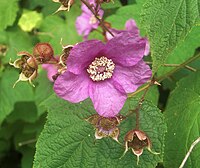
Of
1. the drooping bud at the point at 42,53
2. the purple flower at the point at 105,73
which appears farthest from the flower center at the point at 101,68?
the drooping bud at the point at 42,53

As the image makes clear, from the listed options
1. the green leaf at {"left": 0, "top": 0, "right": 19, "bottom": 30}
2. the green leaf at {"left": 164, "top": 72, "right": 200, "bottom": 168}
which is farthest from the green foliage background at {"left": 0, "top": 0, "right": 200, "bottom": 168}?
the green leaf at {"left": 0, "top": 0, "right": 19, "bottom": 30}

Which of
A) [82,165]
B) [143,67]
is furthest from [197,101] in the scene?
[82,165]

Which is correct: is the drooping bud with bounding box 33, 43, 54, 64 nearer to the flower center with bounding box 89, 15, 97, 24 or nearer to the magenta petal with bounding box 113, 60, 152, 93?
the magenta petal with bounding box 113, 60, 152, 93

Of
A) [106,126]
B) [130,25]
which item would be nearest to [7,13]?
[130,25]

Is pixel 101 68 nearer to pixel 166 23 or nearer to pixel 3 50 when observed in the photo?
pixel 166 23

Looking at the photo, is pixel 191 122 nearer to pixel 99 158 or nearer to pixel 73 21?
pixel 99 158

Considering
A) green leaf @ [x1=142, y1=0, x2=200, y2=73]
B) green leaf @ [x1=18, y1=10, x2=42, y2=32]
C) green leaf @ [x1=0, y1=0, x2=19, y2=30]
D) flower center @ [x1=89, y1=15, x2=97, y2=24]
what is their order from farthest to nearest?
green leaf @ [x1=18, y1=10, x2=42, y2=32], green leaf @ [x1=0, y1=0, x2=19, y2=30], flower center @ [x1=89, y1=15, x2=97, y2=24], green leaf @ [x1=142, y1=0, x2=200, y2=73]

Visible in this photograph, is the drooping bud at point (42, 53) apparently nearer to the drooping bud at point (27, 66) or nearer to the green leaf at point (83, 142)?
the drooping bud at point (27, 66)

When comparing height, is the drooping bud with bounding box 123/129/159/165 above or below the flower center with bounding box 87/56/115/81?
below
